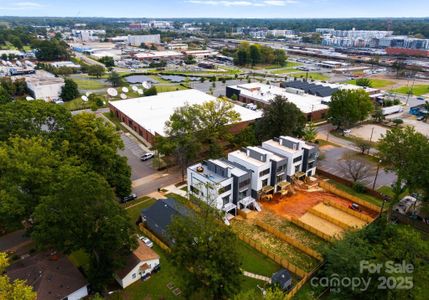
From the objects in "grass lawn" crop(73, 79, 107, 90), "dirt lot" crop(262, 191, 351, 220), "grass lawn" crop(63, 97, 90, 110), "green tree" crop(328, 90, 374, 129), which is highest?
"green tree" crop(328, 90, 374, 129)

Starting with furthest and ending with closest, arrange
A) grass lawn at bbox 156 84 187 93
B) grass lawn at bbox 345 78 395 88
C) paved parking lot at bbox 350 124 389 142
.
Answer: grass lawn at bbox 345 78 395 88, grass lawn at bbox 156 84 187 93, paved parking lot at bbox 350 124 389 142

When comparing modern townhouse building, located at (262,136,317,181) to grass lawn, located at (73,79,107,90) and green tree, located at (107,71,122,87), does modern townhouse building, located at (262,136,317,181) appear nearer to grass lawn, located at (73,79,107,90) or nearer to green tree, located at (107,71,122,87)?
green tree, located at (107,71,122,87)

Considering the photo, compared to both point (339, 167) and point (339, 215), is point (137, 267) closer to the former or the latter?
point (339, 215)

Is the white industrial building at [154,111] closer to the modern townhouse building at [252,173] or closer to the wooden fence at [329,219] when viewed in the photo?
the modern townhouse building at [252,173]

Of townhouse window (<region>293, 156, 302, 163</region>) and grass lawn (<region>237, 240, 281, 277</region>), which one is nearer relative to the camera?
grass lawn (<region>237, 240, 281, 277</region>)

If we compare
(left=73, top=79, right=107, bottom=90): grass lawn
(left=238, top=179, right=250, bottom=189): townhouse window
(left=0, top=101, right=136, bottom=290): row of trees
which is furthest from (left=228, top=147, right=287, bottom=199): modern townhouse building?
(left=73, top=79, right=107, bottom=90): grass lawn

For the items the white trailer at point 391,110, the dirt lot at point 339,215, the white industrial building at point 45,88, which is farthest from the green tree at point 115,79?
the dirt lot at point 339,215
